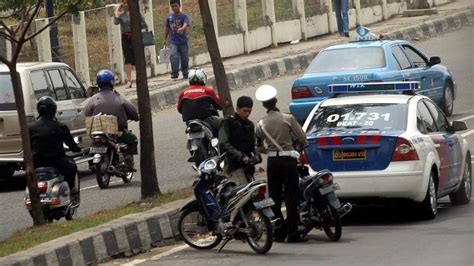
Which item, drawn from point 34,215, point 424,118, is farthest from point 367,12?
point 34,215

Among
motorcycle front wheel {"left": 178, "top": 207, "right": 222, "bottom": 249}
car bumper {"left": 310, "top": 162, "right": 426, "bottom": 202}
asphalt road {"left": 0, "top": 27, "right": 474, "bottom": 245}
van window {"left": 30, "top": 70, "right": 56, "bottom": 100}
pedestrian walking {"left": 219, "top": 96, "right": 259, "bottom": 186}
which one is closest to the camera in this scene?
motorcycle front wheel {"left": 178, "top": 207, "right": 222, "bottom": 249}

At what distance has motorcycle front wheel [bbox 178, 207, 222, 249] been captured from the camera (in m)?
13.5

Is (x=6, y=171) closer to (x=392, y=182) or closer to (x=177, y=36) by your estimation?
(x=392, y=182)

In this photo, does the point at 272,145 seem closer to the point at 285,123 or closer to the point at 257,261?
the point at 285,123

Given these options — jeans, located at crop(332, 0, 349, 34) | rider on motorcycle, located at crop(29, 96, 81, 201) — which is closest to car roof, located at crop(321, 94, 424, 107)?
rider on motorcycle, located at crop(29, 96, 81, 201)

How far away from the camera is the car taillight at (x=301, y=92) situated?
2197 centimetres

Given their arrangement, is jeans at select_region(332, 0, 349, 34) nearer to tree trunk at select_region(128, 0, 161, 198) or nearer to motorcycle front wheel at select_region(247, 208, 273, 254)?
tree trunk at select_region(128, 0, 161, 198)

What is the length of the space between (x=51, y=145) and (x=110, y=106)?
3739mm

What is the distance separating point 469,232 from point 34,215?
4685 millimetres

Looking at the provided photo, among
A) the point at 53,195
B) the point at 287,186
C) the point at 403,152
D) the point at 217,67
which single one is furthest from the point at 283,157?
the point at 217,67

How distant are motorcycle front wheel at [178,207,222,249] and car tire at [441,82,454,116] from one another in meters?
10.9

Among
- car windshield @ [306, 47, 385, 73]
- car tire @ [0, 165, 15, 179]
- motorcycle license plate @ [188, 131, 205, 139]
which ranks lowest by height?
car tire @ [0, 165, 15, 179]

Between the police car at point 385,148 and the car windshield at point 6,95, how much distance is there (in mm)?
5480

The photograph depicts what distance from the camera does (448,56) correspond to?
3200 centimetres
